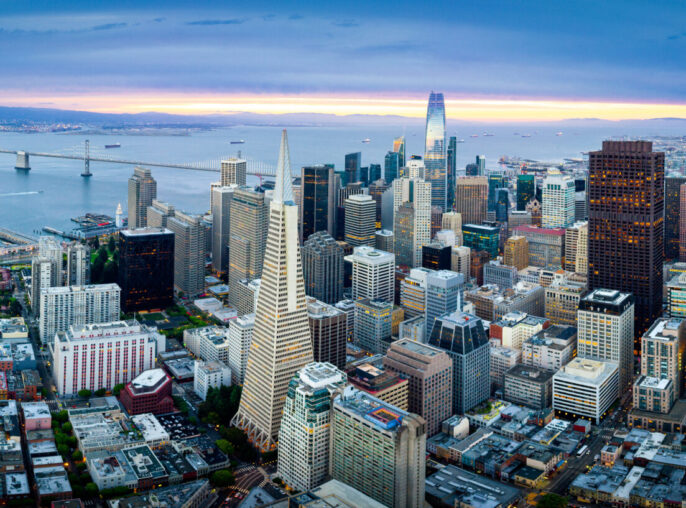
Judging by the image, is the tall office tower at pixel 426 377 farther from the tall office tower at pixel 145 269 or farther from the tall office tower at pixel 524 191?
the tall office tower at pixel 524 191

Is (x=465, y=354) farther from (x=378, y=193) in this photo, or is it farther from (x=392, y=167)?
(x=392, y=167)

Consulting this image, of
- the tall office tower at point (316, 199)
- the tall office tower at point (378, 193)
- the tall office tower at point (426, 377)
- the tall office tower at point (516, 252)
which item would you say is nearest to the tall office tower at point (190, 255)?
the tall office tower at point (316, 199)

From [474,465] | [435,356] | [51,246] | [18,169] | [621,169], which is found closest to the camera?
[474,465]

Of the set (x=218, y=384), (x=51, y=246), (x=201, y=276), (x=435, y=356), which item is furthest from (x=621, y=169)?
(x=51, y=246)

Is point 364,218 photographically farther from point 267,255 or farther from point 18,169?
point 18,169

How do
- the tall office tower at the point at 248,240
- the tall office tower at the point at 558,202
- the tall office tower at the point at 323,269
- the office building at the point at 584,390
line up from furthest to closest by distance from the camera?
the tall office tower at the point at 558,202
the tall office tower at the point at 248,240
the tall office tower at the point at 323,269
the office building at the point at 584,390

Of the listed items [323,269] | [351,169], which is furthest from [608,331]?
[351,169]
